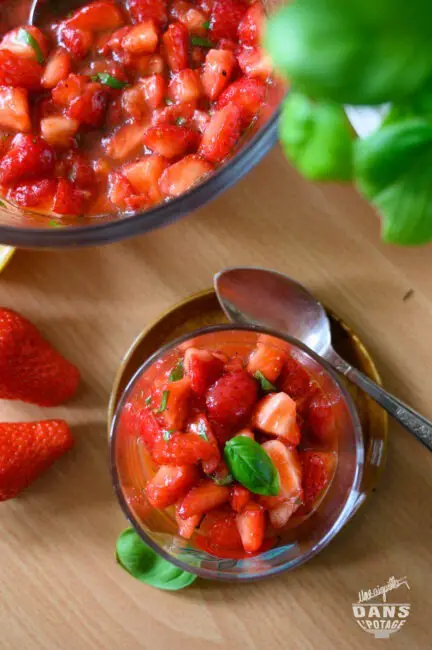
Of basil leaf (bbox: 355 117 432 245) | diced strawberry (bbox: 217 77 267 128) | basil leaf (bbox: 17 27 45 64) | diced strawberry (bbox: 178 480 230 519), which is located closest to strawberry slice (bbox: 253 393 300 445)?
diced strawberry (bbox: 178 480 230 519)

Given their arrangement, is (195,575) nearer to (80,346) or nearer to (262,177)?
(80,346)

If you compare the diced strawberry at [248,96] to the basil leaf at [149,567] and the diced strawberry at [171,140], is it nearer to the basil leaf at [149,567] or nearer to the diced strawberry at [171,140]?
the diced strawberry at [171,140]

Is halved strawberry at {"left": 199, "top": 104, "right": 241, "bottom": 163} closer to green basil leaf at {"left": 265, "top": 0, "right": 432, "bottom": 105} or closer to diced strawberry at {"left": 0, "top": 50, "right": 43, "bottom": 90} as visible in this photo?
diced strawberry at {"left": 0, "top": 50, "right": 43, "bottom": 90}

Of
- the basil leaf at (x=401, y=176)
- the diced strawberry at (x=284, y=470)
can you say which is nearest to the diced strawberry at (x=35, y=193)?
the diced strawberry at (x=284, y=470)

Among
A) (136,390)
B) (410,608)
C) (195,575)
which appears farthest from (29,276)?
(410,608)

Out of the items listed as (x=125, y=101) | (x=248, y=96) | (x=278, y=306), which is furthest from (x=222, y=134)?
(x=278, y=306)

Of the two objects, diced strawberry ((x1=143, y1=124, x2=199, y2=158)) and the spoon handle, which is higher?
diced strawberry ((x1=143, y1=124, x2=199, y2=158))

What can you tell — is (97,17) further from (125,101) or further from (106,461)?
(106,461)
